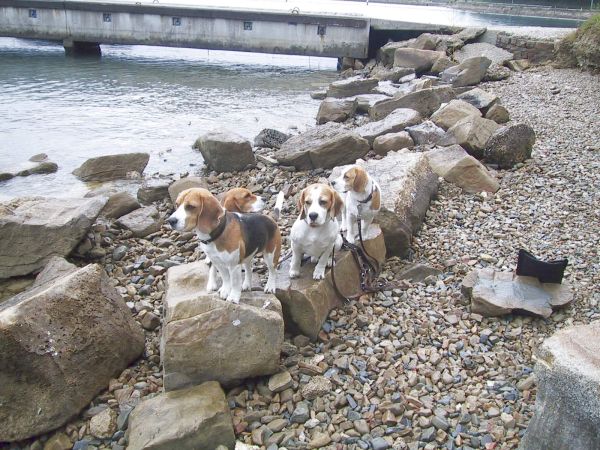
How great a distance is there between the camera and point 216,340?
4773mm

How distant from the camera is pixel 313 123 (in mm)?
18109

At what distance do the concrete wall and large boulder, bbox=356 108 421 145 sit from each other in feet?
66.1

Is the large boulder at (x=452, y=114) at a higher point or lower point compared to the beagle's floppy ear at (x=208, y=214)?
lower

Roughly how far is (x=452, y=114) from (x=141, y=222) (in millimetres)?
7875

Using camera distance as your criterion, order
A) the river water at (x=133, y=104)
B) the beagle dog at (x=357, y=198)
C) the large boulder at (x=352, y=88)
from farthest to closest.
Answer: the large boulder at (x=352, y=88), the river water at (x=133, y=104), the beagle dog at (x=357, y=198)

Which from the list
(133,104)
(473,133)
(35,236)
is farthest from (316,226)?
(133,104)

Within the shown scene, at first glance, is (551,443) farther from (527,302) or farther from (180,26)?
(180,26)

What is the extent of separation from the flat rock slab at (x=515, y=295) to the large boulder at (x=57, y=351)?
4033mm

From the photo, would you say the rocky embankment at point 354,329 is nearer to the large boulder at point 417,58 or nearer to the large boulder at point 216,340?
the large boulder at point 216,340

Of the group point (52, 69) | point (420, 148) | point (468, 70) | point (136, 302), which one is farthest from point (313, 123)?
point (52, 69)

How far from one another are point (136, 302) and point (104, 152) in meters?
9.92

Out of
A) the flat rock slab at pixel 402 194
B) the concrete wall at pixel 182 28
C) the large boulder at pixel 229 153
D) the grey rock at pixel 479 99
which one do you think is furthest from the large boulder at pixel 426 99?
the concrete wall at pixel 182 28

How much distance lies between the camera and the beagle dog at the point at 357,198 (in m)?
6.28

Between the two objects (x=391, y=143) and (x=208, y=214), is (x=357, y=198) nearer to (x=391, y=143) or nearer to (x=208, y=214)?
(x=208, y=214)
